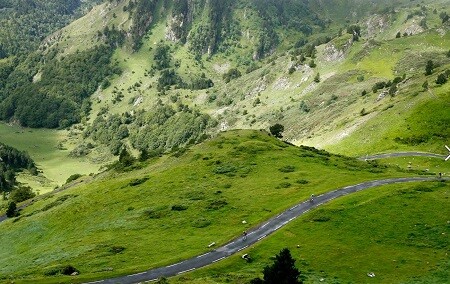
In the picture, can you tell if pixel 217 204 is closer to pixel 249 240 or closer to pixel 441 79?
pixel 249 240

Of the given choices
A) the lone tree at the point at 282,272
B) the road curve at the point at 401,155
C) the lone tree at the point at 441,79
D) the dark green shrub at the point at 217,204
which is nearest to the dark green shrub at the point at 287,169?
the dark green shrub at the point at 217,204

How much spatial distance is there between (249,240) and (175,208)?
24371 mm

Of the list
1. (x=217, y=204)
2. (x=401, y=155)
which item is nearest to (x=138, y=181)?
(x=217, y=204)

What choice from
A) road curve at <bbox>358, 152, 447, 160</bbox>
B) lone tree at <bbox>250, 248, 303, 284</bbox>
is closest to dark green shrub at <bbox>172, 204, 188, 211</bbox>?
lone tree at <bbox>250, 248, 303, 284</bbox>

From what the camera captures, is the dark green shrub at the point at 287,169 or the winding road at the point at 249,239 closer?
the winding road at the point at 249,239

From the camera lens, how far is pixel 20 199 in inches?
7436

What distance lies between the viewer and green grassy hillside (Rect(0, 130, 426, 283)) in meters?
75.4

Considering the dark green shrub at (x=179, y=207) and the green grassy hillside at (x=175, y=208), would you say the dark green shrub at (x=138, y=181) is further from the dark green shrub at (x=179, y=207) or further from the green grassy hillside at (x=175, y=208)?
the dark green shrub at (x=179, y=207)

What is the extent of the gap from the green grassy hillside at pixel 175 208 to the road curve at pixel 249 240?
1.97m

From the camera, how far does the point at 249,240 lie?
2881 inches

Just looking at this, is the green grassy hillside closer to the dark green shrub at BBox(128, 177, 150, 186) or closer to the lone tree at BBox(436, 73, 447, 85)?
the dark green shrub at BBox(128, 177, 150, 186)

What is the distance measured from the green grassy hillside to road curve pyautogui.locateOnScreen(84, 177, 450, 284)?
1.97m

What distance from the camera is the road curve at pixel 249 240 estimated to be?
63125 millimetres

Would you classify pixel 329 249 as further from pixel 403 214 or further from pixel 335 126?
pixel 335 126
